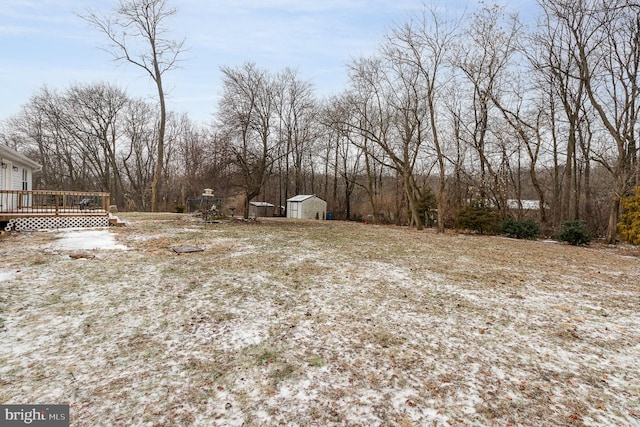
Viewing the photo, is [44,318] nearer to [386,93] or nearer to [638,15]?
[386,93]

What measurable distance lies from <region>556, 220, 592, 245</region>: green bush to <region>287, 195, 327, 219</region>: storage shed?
16.5 metres

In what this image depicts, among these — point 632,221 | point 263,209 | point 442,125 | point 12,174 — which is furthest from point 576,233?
point 12,174

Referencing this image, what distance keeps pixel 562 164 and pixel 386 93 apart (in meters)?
10.9

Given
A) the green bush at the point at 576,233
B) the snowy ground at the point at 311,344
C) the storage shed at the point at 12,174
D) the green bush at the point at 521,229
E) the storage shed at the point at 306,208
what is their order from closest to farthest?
1. the snowy ground at the point at 311,344
2. the storage shed at the point at 12,174
3. the green bush at the point at 576,233
4. the green bush at the point at 521,229
5. the storage shed at the point at 306,208

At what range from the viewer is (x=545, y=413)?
2061mm

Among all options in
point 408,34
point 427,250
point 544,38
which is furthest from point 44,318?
point 544,38

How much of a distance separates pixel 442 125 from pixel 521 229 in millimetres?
8468

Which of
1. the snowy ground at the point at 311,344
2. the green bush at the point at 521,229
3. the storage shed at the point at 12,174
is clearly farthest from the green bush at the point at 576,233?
the storage shed at the point at 12,174

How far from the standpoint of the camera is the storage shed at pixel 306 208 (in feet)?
79.5

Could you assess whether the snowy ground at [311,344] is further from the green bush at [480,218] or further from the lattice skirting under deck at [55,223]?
the green bush at [480,218]

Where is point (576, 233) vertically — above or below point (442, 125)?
below

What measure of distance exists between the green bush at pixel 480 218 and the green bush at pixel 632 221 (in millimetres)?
4377

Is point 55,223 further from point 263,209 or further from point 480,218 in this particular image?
point 263,209
